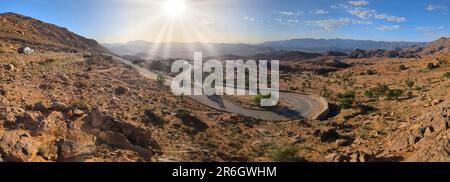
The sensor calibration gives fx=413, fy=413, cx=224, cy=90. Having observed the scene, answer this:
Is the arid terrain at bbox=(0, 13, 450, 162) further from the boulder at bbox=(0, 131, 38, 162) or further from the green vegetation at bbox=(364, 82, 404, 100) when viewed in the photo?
the green vegetation at bbox=(364, 82, 404, 100)

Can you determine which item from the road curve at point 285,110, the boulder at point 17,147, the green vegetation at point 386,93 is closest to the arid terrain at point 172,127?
the boulder at point 17,147

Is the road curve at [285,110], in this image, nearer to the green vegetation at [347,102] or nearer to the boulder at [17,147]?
the green vegetation at [347,102]

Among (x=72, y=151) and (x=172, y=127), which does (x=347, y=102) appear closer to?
(x=172, y=127)

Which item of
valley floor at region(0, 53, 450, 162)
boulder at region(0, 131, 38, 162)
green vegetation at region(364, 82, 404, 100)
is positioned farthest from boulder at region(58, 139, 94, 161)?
green vegetation at region(364, 82, 404, 100)

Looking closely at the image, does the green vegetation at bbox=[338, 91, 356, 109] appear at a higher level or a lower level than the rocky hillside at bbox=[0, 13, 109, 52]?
lower

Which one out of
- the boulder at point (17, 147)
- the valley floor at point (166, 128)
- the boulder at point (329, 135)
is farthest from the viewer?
the boulder at point (329, 135)

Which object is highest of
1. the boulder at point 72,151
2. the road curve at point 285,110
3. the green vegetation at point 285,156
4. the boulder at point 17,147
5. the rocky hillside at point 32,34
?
the rocky hillside at point 32,34

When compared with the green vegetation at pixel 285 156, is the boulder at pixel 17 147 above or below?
above

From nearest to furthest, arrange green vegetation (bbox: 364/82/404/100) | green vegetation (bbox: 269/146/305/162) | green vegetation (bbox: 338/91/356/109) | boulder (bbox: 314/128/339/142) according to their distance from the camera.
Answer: green vegetation (bbox: 269/146/305/162), boulder (bbox: 314/128/339/142), green vegetation (bbox: 338/91/356/109), green vegetation (bbox: 364/82/404/100)
